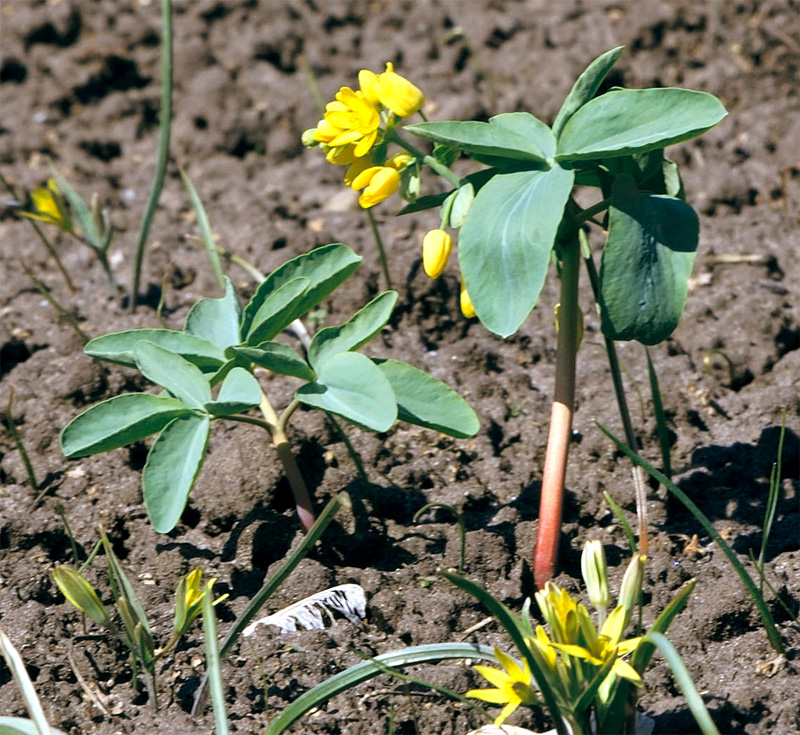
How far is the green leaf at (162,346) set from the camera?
1.72 metres

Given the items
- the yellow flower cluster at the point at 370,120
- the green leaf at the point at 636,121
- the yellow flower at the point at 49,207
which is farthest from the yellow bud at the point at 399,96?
the yellow flower at the point at 49,207

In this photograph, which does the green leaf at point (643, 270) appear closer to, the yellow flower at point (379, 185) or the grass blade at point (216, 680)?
the yellow flower at point (379, 185)

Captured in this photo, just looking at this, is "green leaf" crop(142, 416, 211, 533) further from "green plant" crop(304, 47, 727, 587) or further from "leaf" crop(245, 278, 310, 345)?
"green plant" crop(304, 47, 727, 587)

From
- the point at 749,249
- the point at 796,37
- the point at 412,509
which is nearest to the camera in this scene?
the point at 412,509

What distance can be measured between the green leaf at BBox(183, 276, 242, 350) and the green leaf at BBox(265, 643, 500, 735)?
622mm

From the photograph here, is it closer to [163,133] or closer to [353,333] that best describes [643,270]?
[353,333]

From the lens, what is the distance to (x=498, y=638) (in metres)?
1.67

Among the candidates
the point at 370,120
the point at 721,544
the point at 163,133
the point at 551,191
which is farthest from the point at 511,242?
the point at 163,133

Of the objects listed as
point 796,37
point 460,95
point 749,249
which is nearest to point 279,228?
point 460,95

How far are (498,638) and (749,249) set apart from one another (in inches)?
56.6

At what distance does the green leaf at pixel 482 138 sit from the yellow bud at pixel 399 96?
0.33 feet

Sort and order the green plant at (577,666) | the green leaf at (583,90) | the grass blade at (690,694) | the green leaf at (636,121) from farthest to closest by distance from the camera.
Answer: the green leaf at (583,90) → the green leaf at (636,121) → the green plant at (577,666) → the grass blade at (690,694)

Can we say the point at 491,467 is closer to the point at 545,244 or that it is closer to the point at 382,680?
the point at 382,680

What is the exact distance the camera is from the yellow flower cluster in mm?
1542
